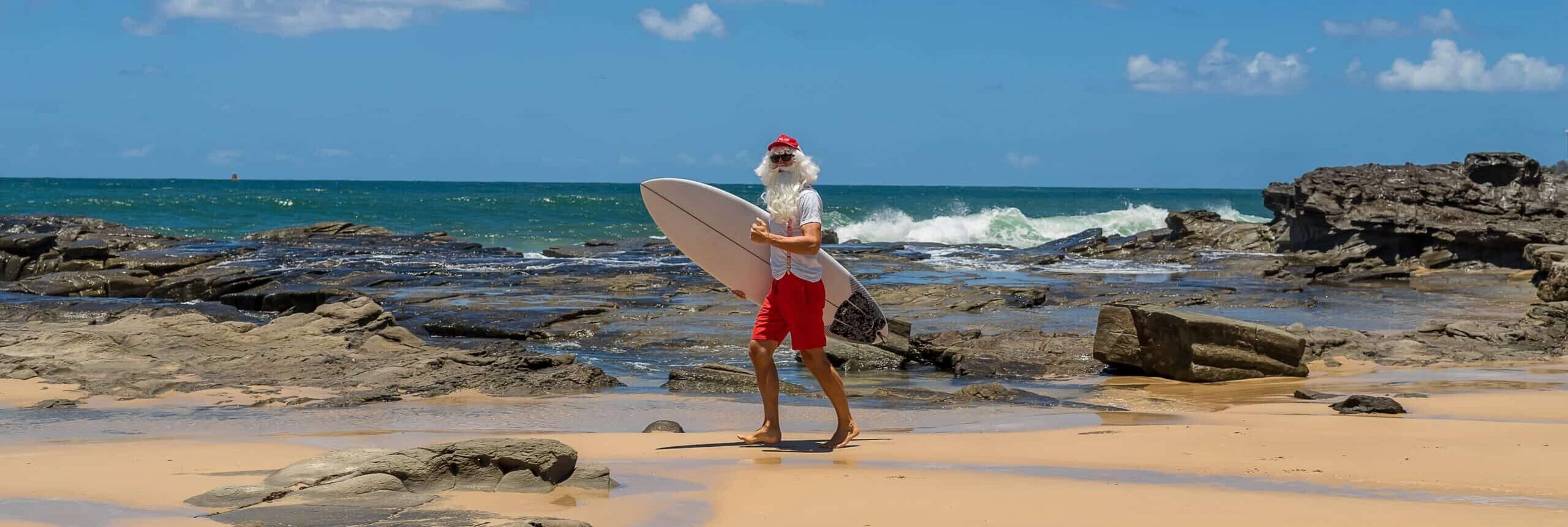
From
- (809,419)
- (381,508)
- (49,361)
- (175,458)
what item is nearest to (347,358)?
(49,361)

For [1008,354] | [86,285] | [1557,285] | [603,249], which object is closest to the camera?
[1008,354]

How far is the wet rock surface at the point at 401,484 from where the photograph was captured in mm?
4570

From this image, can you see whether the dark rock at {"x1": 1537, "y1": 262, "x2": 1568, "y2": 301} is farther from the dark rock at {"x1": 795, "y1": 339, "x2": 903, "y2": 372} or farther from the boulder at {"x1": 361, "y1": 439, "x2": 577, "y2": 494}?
the boulder at {"x1": 361, "y1": 439, "x2": 577, "y2": 494}

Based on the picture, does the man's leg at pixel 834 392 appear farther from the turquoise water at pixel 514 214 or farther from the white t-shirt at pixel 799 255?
the turquoise water at pixel 514 214

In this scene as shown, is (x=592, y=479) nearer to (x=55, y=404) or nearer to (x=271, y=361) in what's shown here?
(x=55, y=404)

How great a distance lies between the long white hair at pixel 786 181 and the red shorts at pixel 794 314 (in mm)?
318

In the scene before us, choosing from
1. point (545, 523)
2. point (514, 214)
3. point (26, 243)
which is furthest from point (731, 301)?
point (514, 214)

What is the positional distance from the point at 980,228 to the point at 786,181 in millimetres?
49047

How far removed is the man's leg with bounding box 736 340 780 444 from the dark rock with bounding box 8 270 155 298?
52.9ft

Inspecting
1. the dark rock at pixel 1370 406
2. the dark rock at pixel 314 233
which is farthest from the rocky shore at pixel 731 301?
the dark rock at pixel 1370 406

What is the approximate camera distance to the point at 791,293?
22.5ft

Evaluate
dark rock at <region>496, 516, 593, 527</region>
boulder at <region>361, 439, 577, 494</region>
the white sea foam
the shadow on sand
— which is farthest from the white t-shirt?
the white sea foam

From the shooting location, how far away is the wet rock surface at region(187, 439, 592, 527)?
4570mm

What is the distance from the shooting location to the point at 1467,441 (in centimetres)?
650
